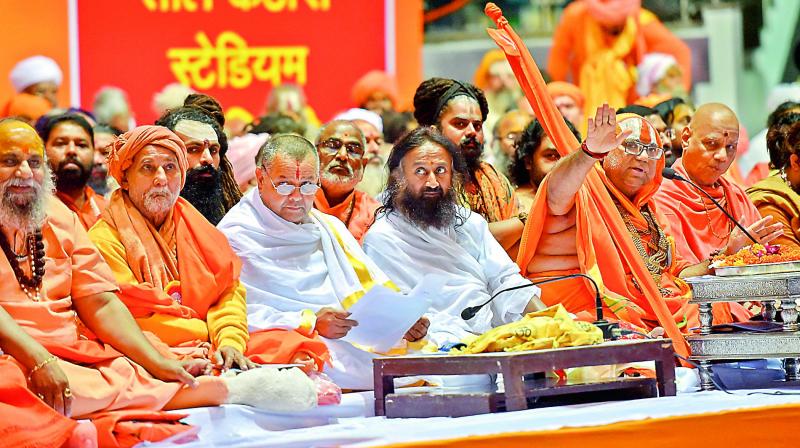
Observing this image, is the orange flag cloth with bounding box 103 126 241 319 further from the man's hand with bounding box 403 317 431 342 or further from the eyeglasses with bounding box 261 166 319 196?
the man's hand with bounding box 403 317 431 342

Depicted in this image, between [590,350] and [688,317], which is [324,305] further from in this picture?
[688,317]

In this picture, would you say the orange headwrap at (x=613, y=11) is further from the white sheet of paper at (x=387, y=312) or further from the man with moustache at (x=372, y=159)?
the white sheet of paper at (x=387, y=312)

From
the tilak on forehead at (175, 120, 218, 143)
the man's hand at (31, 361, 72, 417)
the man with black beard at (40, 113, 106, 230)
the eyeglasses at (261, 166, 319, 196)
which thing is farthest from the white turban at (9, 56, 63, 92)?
the man's hand at (31, 361, 72, 417)

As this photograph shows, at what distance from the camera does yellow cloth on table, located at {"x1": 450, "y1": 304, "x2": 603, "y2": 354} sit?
14.3ft

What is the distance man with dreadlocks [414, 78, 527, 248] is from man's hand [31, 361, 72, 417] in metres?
2.44

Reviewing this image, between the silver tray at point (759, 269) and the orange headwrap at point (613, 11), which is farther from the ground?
the orange headwrap at point (613, 11)

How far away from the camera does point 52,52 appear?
35.1 feet

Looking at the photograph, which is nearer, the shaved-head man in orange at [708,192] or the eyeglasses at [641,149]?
the eyeglasses at [641,149]

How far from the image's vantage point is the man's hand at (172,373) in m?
4.28

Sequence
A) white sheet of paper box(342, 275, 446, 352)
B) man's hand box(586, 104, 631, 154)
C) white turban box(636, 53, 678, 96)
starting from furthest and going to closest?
white turban box(636, 53, 678, 96), man's hand box(586, 104, 631, 154), white sheet of paper box(342, 275, 446, 352)

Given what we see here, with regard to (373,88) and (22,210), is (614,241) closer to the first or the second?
(22,210)

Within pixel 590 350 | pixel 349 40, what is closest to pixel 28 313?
pixel 590 350

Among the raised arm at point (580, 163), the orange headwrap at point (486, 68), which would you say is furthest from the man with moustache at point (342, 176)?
the orange headwrap at point (486, 68)

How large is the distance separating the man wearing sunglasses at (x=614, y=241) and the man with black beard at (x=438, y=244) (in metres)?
0.21
